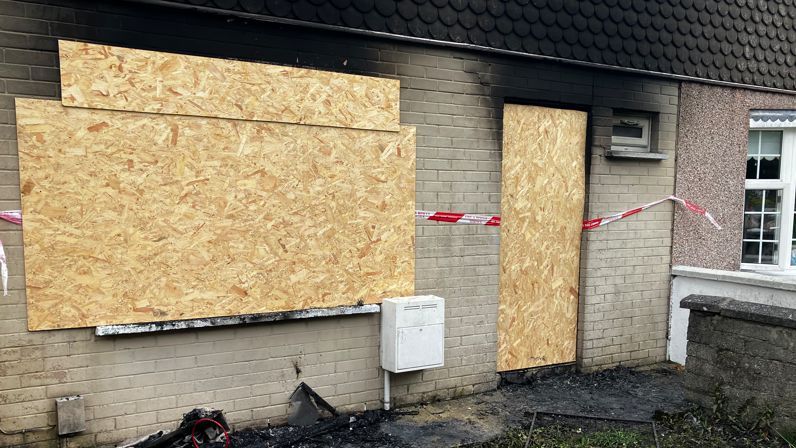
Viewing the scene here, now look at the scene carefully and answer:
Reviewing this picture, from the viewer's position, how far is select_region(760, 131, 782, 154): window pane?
7.74 m

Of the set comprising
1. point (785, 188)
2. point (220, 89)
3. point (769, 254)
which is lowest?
point (769, 254)

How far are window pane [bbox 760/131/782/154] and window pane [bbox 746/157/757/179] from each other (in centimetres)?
18

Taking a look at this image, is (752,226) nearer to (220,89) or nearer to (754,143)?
(754,143)

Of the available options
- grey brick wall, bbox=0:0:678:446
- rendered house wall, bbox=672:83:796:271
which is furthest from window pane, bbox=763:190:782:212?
grey brick wall, bbox=0:0:678:446

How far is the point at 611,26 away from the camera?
251 inches

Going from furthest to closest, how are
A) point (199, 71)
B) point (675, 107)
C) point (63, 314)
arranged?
point (675, 107) → point (199, 71) → point (63, 314)

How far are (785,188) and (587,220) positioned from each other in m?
3.25

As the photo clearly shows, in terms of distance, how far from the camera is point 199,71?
4469 mm

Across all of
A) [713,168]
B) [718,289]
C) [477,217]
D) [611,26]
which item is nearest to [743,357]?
[718,289]

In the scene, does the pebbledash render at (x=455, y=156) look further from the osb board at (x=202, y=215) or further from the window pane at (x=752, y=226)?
the window pane at (x=752, y=226)

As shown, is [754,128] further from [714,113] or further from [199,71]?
[199,71]

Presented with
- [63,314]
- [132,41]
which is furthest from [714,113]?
[63,314]

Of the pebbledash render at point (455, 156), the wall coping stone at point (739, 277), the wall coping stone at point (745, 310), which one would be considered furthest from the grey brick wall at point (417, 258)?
the wall coping stone at point (745, 310)

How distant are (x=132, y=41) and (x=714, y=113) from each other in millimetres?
6576
